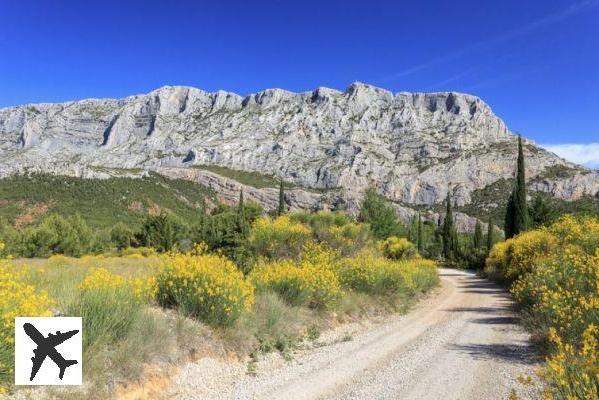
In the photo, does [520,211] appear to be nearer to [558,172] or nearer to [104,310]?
[104,310]

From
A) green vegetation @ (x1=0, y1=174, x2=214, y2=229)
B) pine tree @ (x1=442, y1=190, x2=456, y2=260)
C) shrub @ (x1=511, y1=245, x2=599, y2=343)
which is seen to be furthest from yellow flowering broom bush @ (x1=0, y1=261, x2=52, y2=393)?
pine tree @ (x1=442, y1=190, x2=456, y2=260)

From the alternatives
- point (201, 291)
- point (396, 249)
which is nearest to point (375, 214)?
point (396, 249)

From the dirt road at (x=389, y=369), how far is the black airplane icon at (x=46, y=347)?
2273mm

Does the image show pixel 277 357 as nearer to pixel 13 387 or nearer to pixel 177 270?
pixel 177 270

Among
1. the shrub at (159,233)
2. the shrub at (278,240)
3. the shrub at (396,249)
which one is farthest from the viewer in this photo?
the shrub at (159,233)

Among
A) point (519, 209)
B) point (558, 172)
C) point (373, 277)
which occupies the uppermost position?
point (558, 172)

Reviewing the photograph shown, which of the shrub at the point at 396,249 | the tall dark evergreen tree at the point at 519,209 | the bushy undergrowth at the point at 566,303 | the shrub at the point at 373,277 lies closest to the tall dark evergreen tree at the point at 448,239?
the tall dark evergreen tree at the point at 519,209

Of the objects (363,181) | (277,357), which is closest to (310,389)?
(277,357)

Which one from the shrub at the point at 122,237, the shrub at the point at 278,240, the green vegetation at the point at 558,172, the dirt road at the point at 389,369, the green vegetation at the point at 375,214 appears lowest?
the dirt road at the point at 389,369

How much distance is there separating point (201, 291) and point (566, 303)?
7887 millimetres

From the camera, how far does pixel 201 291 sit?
9.39 metres

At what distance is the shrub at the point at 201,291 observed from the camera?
9445 millimetres

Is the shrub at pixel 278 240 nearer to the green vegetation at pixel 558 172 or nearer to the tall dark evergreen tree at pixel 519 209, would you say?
the tall dark evergreen tree at pixel 519 209

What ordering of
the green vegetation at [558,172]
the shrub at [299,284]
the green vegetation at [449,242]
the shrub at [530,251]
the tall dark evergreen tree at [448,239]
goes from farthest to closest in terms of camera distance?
the green vegetation at [558,172] < the tall dark evergreen tree at [448,239] < the green vegetation at [449,242] < the shrub at [530,251] < the shrub at [299,284]
